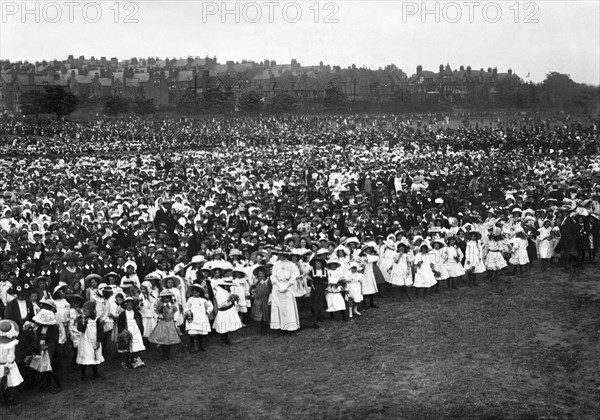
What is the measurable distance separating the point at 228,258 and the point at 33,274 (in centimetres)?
356

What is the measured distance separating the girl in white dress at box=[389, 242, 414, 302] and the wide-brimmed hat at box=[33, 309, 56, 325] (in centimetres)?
677

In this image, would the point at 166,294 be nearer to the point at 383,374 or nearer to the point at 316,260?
the point at 316,260

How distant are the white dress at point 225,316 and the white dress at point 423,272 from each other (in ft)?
13.8

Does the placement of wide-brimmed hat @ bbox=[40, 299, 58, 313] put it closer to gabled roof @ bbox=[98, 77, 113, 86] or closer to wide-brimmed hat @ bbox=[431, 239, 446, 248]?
wide-brimmed hat @ bbox=[431, 239, 446, 248]

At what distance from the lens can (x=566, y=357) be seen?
9922mm

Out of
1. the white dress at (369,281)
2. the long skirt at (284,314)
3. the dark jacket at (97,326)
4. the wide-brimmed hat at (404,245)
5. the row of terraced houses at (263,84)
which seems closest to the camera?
the dark jacket at (97,326)

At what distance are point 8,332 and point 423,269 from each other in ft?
26.2

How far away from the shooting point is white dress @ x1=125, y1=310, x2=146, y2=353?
395 inches

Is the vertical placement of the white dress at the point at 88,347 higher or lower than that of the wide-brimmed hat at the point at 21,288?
lower

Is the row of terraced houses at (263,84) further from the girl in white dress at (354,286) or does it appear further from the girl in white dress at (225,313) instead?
the girl in white dress at (225,313)

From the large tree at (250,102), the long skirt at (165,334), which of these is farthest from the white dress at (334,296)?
the large tree at (250,102)

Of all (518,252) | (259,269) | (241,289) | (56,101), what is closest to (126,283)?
(241,289)

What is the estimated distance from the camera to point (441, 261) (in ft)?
Result: 45.6

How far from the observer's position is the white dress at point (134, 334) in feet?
32.9
